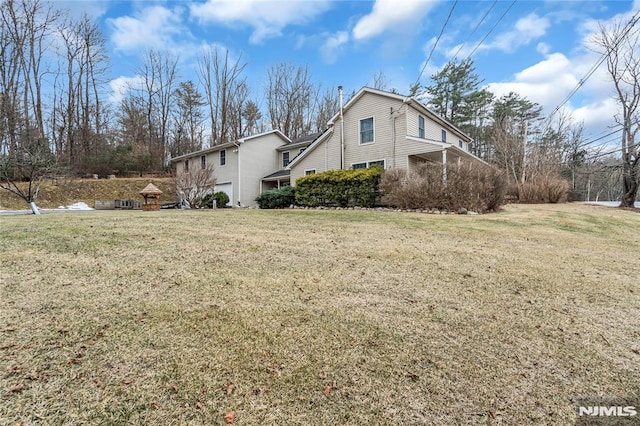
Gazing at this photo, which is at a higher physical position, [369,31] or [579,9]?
[369,31]

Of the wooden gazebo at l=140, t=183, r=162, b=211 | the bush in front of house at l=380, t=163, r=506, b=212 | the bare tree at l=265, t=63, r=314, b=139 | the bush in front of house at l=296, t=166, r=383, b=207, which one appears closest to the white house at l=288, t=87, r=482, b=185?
the bush in front of house at l=296, t=166, r=383, b=207

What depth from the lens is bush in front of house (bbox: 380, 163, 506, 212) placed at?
33.2ft

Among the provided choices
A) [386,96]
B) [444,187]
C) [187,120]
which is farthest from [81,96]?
[444,187]

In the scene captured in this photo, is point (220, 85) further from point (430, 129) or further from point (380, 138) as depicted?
point (430, 129)

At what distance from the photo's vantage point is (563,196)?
18391 millimetres

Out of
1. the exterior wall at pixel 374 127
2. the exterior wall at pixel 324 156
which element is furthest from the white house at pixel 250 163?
the exterior wall at pixel 374 127

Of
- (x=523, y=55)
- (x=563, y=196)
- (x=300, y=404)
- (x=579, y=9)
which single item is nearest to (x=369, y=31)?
(x=523, y=55)

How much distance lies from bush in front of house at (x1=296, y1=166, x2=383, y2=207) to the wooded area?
43.0 feet

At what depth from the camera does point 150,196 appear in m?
13.5

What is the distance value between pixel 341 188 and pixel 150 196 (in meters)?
9.10

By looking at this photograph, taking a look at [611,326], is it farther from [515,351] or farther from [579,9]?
[579,9]

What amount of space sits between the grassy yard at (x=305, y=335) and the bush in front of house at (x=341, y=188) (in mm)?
7780

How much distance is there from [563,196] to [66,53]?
39727 millimetres

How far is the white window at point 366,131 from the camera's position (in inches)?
599
